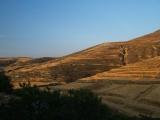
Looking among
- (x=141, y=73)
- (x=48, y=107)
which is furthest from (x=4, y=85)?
(x=141, y=73)

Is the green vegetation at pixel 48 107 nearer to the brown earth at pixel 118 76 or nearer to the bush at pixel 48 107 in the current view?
the bush at pixel 48 107

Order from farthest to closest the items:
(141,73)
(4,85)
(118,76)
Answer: (118,76) → (141,73) → (4,85)

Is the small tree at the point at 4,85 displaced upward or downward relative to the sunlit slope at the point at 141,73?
upward

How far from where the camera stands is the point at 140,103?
1411 inches

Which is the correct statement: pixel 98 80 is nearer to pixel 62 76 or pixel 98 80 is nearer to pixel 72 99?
pixel 62 76

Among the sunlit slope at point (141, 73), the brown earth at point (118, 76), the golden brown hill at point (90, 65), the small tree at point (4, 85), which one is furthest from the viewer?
the golden brown hill at point (90, 65)

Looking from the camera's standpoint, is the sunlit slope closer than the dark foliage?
No

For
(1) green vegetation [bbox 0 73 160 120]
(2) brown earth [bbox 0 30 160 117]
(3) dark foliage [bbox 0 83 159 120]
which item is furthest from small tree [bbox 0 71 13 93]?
(2) brown earth [bbox 0 30 160 117]

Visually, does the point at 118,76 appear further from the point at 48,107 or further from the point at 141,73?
the point at 48,107

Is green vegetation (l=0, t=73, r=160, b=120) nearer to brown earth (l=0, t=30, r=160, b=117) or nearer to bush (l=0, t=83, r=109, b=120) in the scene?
bush (l=0, t=83, r=109, b=120)

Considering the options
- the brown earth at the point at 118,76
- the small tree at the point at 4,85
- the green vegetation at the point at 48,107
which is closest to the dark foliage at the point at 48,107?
the green vegetation at the point at 48,107

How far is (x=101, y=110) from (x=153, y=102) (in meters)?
17.9

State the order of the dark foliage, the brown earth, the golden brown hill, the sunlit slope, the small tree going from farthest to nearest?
the golden brown hill → the sunlit slope → the brown earth → the small tree → the dark foliage

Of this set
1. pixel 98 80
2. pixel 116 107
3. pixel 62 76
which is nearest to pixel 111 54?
pixel 62 76
